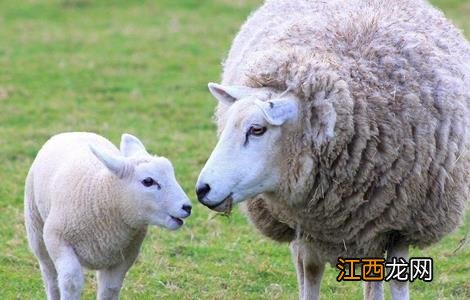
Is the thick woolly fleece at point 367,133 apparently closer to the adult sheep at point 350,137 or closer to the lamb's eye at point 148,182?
the adult sheep at point 350,137

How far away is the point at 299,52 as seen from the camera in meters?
5.11

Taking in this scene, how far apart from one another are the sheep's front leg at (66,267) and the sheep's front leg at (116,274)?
25 centimetres

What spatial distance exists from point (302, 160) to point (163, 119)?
595 cm

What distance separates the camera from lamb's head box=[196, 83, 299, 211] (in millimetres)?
4676

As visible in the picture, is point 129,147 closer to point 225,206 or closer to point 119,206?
point 119,206

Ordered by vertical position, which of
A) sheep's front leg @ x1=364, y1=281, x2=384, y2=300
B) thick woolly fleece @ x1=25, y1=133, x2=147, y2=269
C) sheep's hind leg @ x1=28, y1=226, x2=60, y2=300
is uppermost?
thick woolly fleece @ x1=25, y1=133, x2=147, y2=269

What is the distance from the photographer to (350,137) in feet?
16.1

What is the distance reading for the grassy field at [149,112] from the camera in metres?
6.66

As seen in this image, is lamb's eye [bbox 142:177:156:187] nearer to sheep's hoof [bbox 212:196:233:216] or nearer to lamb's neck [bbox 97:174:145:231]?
lamb's neck [bbox 97:174:145:231]

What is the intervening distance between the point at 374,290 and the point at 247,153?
171 cm

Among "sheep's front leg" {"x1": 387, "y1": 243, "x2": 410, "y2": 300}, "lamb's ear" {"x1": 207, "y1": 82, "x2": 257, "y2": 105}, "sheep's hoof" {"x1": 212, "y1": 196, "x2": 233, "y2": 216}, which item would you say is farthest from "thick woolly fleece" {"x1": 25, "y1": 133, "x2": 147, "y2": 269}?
"sheep's front leg" {"x1": 387, "y1": 243, "x2": 410, "y2": 300}

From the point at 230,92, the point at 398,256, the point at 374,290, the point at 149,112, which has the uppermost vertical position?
the point at 230,92

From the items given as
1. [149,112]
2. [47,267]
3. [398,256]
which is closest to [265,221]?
[398,256]

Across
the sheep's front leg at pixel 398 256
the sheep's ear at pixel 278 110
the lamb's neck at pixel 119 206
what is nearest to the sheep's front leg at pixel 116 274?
the lamb's neck at pixel 119 206
